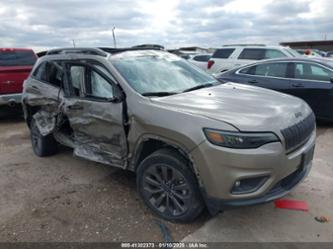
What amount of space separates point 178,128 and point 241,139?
584mm

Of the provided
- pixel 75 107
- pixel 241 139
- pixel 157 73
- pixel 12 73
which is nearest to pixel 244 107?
pixel 241 139

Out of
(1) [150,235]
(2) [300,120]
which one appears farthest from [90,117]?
(2) [300,120]

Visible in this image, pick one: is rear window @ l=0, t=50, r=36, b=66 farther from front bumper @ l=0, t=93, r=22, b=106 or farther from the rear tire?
the rear tire

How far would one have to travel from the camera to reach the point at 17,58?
8.52 metres

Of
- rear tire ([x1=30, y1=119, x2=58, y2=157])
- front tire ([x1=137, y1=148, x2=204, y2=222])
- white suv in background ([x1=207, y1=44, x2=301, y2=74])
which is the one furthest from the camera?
white suv in background ([x1=207, y1=44, x2=301, y2=74])

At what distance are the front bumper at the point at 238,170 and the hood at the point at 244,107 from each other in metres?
0.23

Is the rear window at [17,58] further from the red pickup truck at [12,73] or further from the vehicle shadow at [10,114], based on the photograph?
the vehicle shadow at [10,114]

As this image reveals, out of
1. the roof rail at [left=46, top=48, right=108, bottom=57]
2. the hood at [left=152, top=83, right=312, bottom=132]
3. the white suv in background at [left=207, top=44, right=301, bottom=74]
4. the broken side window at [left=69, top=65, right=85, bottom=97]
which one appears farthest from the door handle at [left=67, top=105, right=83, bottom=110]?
the white suv in background at [left=207, top=44, right=301, bottom=74]

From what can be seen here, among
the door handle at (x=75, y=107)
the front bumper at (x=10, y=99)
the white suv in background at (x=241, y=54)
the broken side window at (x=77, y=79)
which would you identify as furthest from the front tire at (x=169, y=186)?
the white suv in background at (x=241, y=54)

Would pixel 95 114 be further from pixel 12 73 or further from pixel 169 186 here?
pixel 12 73

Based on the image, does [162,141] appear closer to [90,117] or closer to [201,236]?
[201,236]

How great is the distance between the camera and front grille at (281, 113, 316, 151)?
9.35 feet

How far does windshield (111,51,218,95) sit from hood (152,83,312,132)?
29cm

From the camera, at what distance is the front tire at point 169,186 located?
303cm
